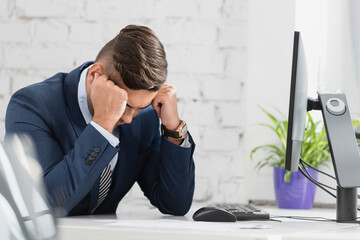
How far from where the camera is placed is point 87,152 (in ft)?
4.00

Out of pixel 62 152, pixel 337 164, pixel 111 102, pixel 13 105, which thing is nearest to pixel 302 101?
pixel 337 164

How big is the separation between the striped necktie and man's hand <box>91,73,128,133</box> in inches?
6.8

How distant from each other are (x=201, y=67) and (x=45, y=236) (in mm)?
1978

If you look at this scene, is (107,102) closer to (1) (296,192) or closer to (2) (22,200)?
(1) (296,192)

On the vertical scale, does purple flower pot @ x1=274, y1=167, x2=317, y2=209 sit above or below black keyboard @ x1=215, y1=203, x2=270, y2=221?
below

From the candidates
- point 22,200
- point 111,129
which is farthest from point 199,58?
point 22,200

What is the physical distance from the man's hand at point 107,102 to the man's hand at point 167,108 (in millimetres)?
204

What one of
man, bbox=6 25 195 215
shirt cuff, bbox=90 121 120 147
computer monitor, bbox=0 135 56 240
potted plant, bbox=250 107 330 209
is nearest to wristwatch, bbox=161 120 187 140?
man, bbox=6 25 195 215

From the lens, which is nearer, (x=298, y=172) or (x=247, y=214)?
(x=247, y=214)

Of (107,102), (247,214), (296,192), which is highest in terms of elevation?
(107,102)

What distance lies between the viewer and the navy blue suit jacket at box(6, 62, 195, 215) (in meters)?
1.22

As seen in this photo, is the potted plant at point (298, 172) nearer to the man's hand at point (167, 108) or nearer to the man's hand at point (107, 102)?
the man's hand at point (167, 108)

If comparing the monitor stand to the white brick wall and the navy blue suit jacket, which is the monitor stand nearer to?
the navy blue suit jacket

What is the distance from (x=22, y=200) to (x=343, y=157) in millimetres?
1108
